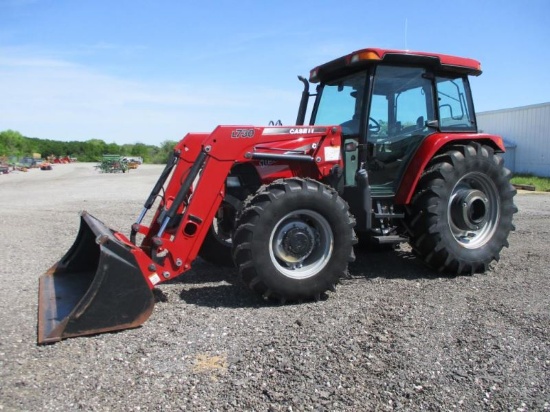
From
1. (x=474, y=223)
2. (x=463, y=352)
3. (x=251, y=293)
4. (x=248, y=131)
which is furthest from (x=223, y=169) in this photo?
(x=474, y=223)

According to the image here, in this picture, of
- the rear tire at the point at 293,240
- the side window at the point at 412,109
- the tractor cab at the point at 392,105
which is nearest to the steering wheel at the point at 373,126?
the tractor cab at the point at 392,105

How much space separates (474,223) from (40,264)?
518 cm

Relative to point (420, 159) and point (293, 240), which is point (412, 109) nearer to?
point (420, 159)

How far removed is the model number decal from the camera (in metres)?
4.58

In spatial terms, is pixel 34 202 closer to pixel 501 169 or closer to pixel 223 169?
pixel 223 169

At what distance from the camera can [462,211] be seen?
5422mm

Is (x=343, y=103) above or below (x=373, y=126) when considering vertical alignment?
above

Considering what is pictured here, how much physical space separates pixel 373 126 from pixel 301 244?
5.77ft

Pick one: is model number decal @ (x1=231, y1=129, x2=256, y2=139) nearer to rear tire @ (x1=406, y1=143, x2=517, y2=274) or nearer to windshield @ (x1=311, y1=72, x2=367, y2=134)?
windshield @ (x1=311, y1=72, x2=367, y2=134)

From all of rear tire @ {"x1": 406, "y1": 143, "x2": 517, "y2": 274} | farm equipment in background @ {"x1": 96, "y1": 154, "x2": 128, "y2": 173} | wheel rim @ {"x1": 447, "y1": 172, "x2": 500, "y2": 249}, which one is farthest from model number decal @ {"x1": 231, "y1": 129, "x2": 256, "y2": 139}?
farm equipment in background @ {"x1": 96, "y1": 154, "x2": 128, "y2": 173}

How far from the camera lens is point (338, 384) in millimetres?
2924

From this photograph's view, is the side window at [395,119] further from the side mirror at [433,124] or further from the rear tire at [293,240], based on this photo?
the rear tire at [293,240]

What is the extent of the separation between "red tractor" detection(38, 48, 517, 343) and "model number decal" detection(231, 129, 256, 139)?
0.01 m

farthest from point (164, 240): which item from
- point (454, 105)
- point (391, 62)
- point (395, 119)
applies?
point (454, 105)
